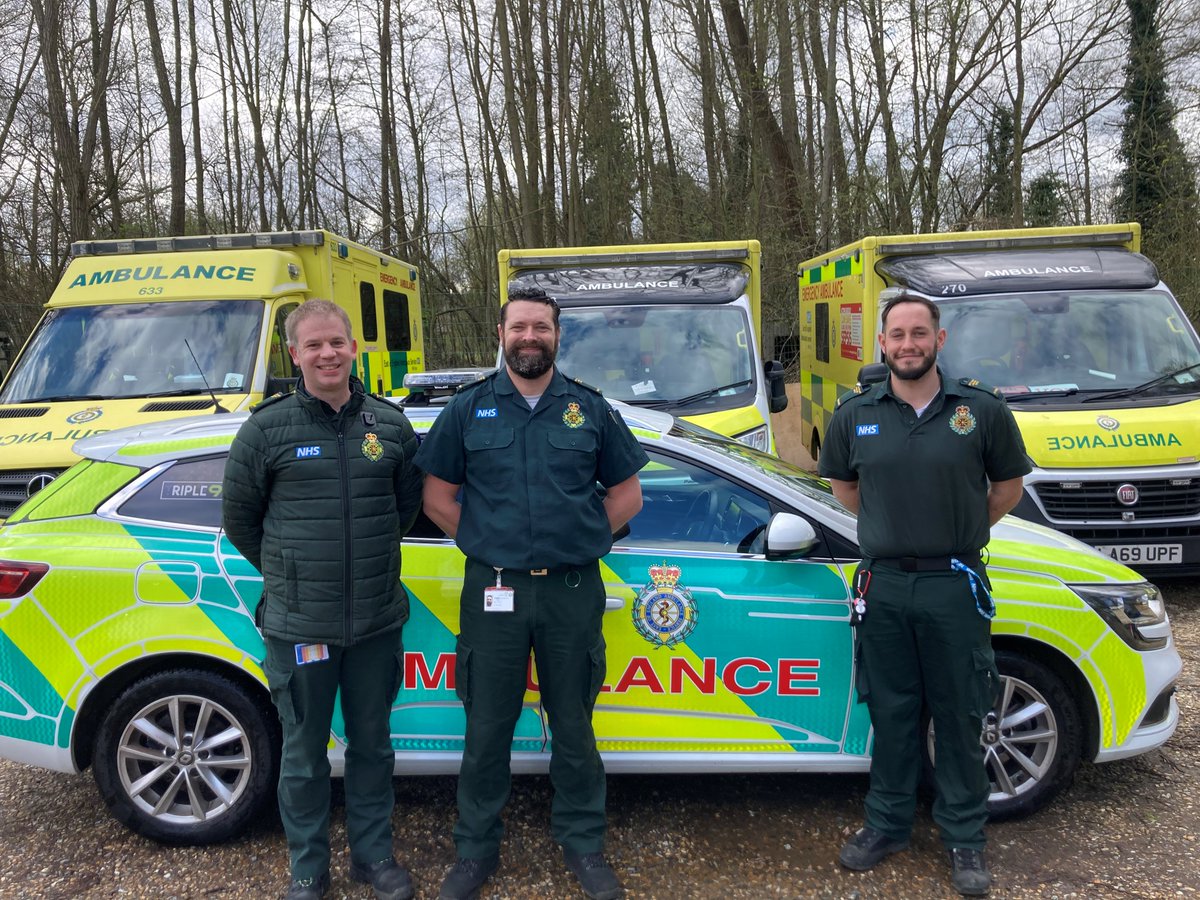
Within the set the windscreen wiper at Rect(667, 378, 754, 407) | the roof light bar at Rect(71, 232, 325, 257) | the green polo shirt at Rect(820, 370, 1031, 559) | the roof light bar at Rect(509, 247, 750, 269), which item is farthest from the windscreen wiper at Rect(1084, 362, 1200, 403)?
the roof light bar at Rect(71, 232, 325, 257)

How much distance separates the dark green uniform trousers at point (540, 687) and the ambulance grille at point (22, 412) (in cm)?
448

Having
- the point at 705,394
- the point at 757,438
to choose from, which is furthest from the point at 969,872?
the point at 705,394

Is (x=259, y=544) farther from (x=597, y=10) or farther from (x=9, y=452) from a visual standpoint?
(x=597, y=10)

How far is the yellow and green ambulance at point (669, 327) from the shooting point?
21.0 feet

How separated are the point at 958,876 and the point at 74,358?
6363 mm

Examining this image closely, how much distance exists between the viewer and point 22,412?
607 cm

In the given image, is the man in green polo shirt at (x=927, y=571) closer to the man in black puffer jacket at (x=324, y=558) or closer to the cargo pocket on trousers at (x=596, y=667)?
the cargo pocket on trousers at (x=596, y=667)

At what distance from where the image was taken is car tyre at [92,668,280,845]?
3.24m

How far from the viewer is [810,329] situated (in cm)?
1002

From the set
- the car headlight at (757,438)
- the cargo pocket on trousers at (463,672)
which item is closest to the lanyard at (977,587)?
the cargo pocket on trousers at (463,672)

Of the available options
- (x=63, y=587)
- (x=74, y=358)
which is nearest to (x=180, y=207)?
(x=74, y=358)

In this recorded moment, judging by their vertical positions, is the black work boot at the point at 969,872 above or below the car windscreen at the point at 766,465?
below

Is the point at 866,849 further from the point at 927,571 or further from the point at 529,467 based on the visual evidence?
the point at 529,467

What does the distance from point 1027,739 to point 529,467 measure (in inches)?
80.8
